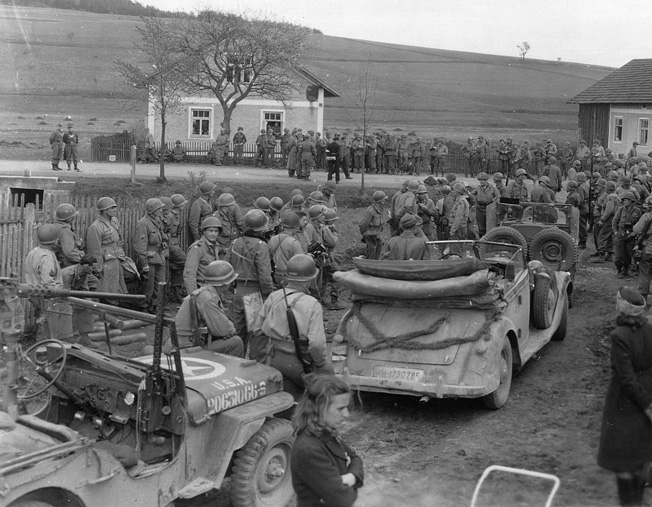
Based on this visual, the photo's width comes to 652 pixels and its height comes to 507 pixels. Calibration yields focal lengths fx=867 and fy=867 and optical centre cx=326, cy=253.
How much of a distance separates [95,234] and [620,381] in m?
8.02

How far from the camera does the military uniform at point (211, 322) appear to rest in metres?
7.34

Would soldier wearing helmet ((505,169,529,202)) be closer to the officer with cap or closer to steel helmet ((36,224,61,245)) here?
the officer with cap

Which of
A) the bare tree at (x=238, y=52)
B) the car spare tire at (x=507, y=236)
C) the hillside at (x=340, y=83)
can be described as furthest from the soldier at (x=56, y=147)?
the car spare tire at (x=507, y=236)

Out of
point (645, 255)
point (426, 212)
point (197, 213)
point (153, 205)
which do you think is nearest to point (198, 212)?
point (197, 213)

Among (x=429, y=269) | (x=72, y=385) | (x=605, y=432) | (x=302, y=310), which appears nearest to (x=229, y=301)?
(x=429, y=269)

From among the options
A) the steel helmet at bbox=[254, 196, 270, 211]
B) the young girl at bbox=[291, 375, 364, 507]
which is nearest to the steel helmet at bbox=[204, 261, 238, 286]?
the young girl at bbox=[291, 375, 364, 507]

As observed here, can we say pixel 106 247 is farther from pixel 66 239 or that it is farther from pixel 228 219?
pixel 228 219

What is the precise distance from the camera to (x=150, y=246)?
43.1ft

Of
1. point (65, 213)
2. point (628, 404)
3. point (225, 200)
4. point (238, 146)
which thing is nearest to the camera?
point (628, 404)

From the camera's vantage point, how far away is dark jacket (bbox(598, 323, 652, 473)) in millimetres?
6012

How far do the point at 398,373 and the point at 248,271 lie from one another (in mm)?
2603

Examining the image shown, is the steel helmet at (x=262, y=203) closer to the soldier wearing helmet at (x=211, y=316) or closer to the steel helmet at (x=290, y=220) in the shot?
the steel helmet at (x=290, y=220)

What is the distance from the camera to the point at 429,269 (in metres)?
8.95

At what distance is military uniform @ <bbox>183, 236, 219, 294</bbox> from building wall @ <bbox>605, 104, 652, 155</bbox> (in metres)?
34.0
